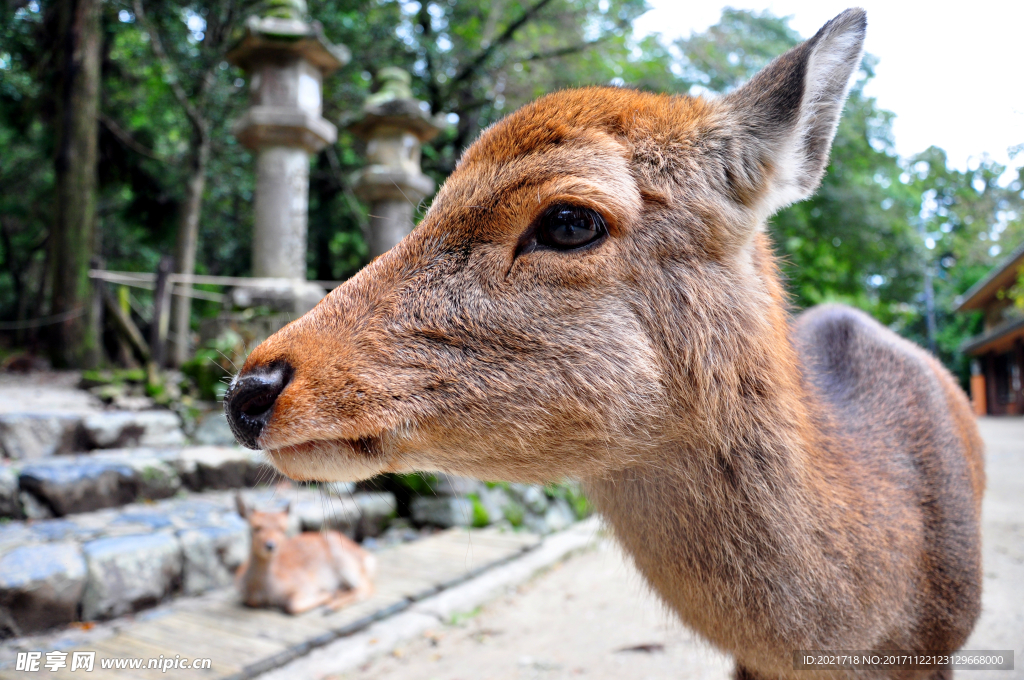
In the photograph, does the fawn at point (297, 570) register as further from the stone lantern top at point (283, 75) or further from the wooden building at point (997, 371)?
the wooden building at point (997, 371)

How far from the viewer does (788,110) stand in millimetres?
1660

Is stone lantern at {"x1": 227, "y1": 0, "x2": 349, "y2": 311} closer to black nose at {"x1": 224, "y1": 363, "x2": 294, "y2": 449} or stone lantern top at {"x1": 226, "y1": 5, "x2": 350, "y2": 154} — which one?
stone lantern top at {"x1": 226, "y1": 5, "x2": 350, "y2": 154}

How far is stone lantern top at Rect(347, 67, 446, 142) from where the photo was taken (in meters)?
7.63

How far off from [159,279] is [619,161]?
7.20 meters

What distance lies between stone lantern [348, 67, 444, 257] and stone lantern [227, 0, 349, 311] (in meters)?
0.67

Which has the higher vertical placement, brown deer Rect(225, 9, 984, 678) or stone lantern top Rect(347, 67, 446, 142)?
stone lantern top Rect(347, 67, 446, 142)

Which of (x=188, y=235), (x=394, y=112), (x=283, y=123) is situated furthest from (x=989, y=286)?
(x=188, y=235)

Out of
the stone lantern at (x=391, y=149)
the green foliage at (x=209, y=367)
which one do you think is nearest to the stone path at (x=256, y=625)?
the green foliage at (x=209, y=367)

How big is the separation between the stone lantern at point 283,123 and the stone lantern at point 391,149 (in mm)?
672

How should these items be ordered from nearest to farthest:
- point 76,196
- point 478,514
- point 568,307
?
1. point 568,307
2. point 478,514
3. point 76,196

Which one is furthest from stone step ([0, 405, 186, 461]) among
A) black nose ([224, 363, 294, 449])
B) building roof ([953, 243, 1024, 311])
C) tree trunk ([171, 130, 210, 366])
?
building roof ([953, 243, 1024, 311])

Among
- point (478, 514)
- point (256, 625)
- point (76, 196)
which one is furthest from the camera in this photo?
point (76, 196)

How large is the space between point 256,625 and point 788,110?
3799 mm

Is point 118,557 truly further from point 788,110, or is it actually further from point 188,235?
point 188,235
